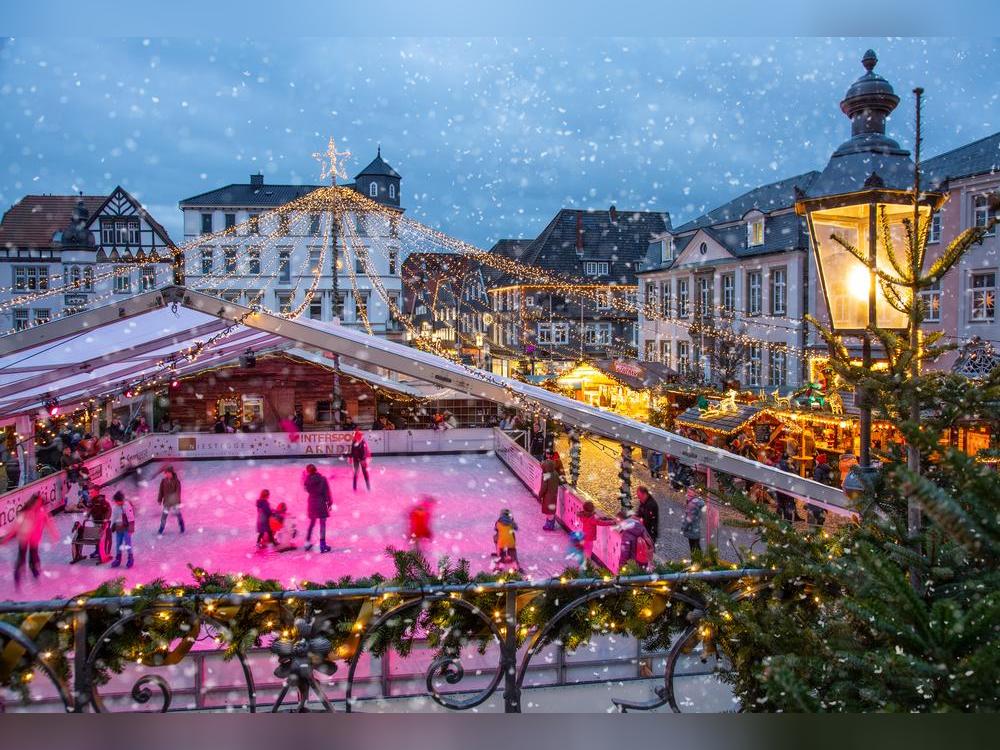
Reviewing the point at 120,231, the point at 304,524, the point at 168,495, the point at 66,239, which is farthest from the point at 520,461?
the point at 66,239

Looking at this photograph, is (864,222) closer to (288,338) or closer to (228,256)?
(288,338)

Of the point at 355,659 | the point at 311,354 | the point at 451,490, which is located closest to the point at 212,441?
the point at 311,354

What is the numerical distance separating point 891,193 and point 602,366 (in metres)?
17.3

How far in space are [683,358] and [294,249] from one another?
38.3ft

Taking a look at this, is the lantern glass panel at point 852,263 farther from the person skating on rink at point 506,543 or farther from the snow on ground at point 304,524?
the snow on ground at point 304,524

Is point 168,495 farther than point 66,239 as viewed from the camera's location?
No

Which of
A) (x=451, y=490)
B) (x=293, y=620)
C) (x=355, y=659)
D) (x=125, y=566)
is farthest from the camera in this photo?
(x=451, y=490)

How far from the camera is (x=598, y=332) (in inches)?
1102

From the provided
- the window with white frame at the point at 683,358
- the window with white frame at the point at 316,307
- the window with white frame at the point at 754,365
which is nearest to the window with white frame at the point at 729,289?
the window with white frame at the point at 754,365

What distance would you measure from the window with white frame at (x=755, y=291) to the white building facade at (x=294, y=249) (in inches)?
375

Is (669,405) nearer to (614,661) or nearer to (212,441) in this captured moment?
(212,441)

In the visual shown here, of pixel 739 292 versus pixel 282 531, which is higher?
pixel 739 292

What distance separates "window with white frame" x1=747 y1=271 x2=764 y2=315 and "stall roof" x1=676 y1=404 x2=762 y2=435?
6.73 metres
